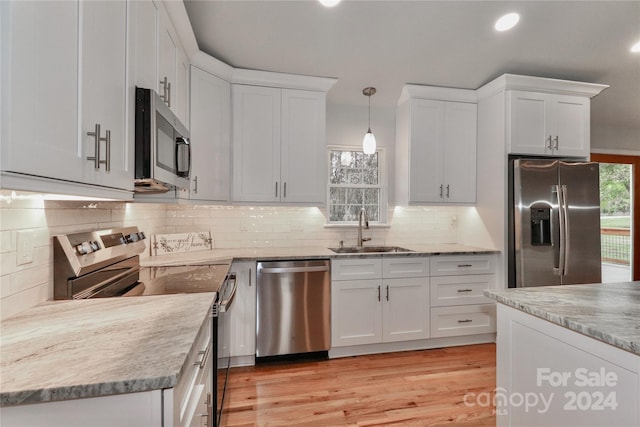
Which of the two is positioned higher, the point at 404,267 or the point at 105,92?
the point at 105,92

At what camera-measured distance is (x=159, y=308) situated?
1248mm

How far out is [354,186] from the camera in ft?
11.5

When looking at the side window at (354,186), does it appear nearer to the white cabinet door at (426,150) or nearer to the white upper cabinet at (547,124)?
the white cabinet door at (426,150)

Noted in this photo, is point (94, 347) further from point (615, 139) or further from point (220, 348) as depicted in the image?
point (615, 139)

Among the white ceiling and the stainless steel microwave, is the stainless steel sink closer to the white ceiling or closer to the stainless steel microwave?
the white ceiling

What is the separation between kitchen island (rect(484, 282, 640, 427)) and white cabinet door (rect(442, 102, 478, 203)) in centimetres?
172

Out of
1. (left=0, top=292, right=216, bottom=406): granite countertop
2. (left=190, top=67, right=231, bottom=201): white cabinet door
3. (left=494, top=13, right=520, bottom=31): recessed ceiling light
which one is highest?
(left=494, top=13, right=520, bottom=31): recessed ceiling light

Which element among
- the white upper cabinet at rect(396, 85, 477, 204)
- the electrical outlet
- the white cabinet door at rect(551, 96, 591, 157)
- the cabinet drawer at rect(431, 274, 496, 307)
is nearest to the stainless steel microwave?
the electrical outlet

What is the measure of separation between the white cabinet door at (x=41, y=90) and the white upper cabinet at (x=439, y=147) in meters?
2.81

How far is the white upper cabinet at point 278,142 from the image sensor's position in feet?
9.18

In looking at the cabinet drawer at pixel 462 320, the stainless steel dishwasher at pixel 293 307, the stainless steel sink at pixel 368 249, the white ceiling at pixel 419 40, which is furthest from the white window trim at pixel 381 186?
the cabinet drawer at pixel 462 320

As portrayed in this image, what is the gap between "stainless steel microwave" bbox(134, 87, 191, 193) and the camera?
1.23 m

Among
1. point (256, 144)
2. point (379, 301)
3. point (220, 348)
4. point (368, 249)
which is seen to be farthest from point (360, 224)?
point (220, 348)

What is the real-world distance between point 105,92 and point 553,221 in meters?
3.38
